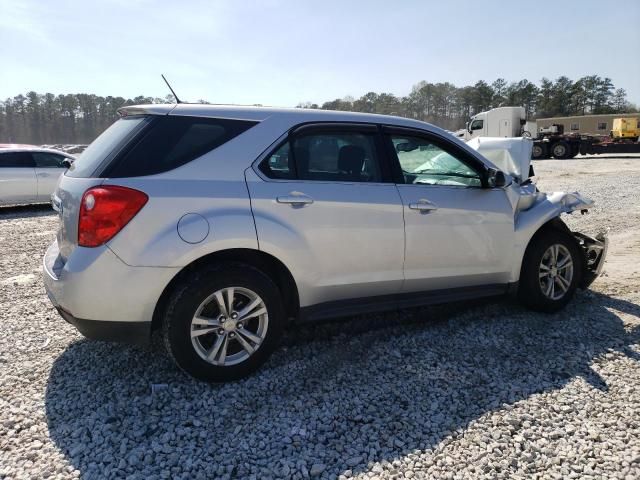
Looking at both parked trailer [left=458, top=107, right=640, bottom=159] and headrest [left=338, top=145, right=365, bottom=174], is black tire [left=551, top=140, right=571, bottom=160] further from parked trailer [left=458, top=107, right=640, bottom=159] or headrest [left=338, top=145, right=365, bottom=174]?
headrest [left=338, top=145, right=365, bottom=174]

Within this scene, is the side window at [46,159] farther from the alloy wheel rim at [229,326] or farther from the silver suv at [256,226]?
the alloy wheel rim at [229,326]

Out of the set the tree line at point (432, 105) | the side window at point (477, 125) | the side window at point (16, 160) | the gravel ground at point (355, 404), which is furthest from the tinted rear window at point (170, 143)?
the tree line at point (432, 105)

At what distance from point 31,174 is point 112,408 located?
32.9 feet

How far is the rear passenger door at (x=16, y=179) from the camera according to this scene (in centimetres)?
1068

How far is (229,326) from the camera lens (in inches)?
121

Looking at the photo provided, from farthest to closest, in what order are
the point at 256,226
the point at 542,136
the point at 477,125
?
the point at 542,136
the point at 477,125
the point at 256,226

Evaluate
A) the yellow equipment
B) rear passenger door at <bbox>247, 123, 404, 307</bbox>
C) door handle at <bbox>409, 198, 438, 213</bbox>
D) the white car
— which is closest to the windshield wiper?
door handle at <bbox>409, 198, 438, 213</bbox>

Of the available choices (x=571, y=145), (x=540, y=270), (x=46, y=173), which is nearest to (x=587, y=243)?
(x=540, y=270)

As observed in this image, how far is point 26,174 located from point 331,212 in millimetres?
10330

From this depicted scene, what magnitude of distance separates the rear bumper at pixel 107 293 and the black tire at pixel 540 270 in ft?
10.1

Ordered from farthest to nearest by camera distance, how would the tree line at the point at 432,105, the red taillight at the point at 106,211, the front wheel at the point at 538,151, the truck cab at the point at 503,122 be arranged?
the tree line at the point at 432,105 < the front wheel at the point at 538,151 < the truck cab at the point at 503,122 < the red taillight at the point at 106,211

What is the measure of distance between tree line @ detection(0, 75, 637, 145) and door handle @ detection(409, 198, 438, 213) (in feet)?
238

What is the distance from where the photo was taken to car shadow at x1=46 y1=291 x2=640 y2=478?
2.47 metres

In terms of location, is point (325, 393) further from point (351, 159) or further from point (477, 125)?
point (477, 125)
